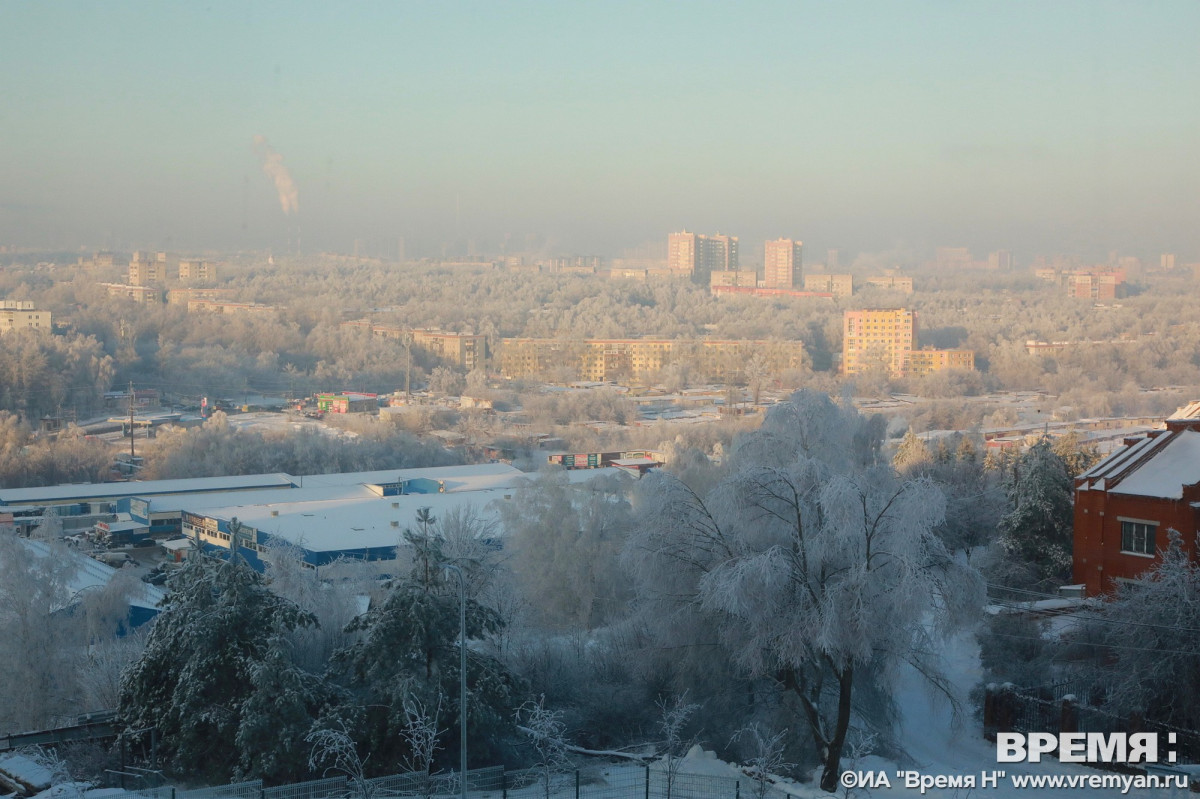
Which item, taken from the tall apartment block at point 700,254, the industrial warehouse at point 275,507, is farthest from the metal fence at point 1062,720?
the tall apartment block at point 700,254

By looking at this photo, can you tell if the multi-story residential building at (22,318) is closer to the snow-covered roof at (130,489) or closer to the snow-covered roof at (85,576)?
the snow-covered roof at (130,489)

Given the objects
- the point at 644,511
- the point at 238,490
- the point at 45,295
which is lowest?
the point at 238,490

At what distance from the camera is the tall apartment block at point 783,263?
98562mm

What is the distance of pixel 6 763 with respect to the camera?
762 cm

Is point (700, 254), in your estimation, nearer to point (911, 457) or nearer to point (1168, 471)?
point (911, 457)

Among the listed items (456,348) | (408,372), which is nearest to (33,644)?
(408,372)

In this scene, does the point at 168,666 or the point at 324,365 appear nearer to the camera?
the point at 168,666

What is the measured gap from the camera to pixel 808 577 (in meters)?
7.74

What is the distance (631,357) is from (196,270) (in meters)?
36.8

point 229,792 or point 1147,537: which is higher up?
point 1147,537

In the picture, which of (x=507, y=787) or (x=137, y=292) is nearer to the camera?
(x=507, y=787)

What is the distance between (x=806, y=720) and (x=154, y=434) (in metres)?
34.2

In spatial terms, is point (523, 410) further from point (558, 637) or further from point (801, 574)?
point (801, 574)

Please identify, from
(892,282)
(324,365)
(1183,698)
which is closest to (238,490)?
(1183,698)
